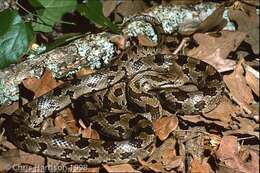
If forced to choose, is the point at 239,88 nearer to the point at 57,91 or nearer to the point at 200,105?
the point at 200,105

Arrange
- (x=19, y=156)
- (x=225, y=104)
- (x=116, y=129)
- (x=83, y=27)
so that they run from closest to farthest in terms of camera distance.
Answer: (x=19, y=156)
(x=116, y=129)
(x=225, y=104)
(x=83, y=27)

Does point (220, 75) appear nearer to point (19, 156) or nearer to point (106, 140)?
point (106, 140)

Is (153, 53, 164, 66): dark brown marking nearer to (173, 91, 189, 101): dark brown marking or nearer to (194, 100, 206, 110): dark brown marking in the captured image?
(173, 91, 189, 101): dark brown marking

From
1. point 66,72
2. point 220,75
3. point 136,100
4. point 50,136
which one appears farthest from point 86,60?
point 220,75

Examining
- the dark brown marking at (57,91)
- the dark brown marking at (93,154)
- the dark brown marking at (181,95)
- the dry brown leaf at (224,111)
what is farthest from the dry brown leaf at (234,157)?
the dark brown marking at (57,91)

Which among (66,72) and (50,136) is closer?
(50,136)

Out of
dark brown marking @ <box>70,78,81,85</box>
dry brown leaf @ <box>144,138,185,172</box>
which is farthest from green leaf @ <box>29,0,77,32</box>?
dry brown leaf @ <box>144,138,185,172</box>

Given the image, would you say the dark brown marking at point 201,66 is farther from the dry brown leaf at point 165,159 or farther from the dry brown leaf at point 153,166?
the dry brown leaf at point 153,166
